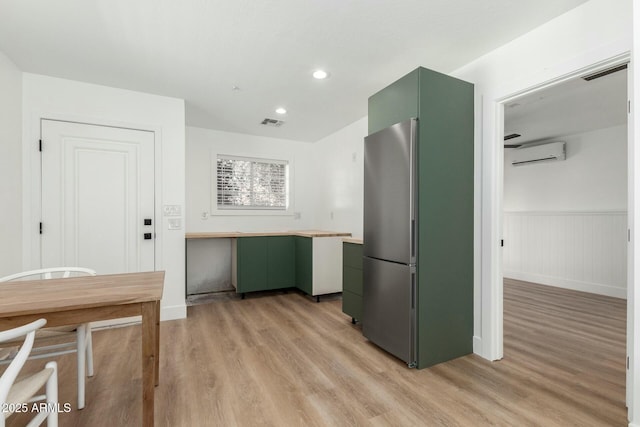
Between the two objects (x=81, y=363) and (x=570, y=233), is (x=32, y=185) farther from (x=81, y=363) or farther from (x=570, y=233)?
(x=570, y=233)

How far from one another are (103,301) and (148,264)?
210cm

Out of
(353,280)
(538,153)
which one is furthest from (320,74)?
(538,153)

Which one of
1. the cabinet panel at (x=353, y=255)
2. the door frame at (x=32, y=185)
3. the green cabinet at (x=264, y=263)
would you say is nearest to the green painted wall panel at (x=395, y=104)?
the cabinet panel at (x=353, y=255)

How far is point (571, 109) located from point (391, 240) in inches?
130

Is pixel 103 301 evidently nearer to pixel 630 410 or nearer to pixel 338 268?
pixel 630 410

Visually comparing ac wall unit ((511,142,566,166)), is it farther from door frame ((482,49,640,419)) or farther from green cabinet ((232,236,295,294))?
green cabinet ((232,236,295,294))

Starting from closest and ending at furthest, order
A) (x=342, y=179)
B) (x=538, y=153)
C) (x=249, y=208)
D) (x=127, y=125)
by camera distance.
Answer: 1. (x=127, y=125)
2. (x=342, y=179)
3. (x=249, y=208)
4. (x=538, y=153)

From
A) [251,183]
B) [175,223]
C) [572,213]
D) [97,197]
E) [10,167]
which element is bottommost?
[175,223]

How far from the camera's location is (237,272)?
13.1ft

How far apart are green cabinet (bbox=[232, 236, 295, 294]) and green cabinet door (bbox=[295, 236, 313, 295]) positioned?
0.33 feet

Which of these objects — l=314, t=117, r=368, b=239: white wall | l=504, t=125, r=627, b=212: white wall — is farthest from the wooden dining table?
l=504, t=125, r=627, b=212: white wall

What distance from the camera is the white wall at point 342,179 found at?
4.14 m

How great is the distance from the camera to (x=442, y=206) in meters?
2.29

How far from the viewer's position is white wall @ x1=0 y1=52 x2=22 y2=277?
2.46m
